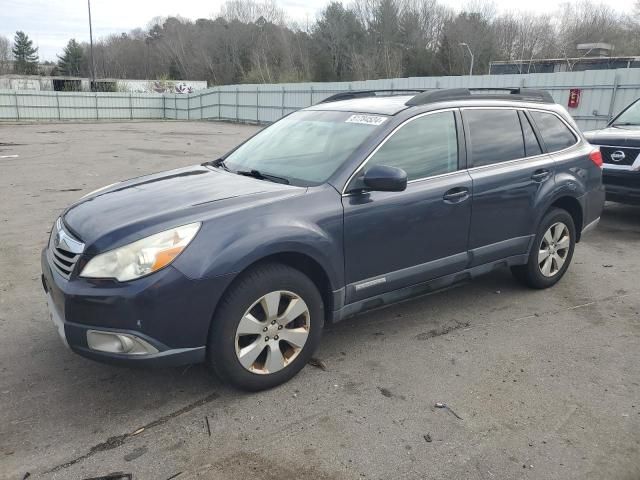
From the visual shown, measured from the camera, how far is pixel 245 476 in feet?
8.53

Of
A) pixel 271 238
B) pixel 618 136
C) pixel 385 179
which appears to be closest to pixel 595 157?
pixel 618 136

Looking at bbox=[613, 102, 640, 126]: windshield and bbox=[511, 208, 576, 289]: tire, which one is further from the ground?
bbox=[613, 102, 640, 126]: windshield

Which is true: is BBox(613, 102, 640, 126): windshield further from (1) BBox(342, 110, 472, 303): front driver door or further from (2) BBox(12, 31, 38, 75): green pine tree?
(2) BBox(12, 31, 38, 75): green pine tree

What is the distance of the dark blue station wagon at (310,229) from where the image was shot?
9.47 feet

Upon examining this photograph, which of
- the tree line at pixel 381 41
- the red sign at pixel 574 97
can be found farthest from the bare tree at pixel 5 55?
the red sign at pixel 574 97

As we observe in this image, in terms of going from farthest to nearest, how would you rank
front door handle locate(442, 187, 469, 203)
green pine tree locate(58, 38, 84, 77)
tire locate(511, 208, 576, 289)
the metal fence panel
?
green pine tree locate(58, 38, 84, 77) < the metal fence panel < tire locate(511, 208, 576, 289) < front door handle locate(442, 187, 469, 203)

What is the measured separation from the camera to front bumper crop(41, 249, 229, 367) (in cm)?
280

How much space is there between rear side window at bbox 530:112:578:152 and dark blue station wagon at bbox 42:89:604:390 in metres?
0.02

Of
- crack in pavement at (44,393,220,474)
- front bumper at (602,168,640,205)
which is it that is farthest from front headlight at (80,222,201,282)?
front bumper at (602,168,640,205)

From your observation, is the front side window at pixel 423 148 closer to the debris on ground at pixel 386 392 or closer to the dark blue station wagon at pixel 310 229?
the dark blue station wagon at pixel 310 229

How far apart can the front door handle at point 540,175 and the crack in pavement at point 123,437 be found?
3.12 m

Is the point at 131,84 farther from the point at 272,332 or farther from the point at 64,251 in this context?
the point at 272,332

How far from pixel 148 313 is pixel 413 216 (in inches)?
74.2

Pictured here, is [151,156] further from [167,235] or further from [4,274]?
[167,235]
